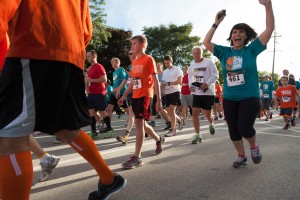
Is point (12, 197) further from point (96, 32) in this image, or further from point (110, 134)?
point (96, 32)

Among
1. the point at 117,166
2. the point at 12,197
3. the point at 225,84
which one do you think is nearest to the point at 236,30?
the point at 225,84

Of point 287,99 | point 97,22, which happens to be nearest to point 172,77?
point 287,99

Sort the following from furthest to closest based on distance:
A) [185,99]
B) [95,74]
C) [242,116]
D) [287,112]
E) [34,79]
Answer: [185,99] → [287,112] → [95,74] → [242,116] → [34,79]

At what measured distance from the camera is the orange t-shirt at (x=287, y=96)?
966cm

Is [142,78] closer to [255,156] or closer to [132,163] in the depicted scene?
[132,163]

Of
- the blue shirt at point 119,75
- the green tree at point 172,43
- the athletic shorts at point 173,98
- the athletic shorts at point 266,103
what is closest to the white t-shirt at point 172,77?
the athletic shorts at point 173,98

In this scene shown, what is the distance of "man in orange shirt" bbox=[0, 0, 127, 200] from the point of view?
66.3 inches

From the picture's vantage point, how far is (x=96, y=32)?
2638cm

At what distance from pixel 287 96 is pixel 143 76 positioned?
7.06m

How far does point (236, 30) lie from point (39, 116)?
9.76 ft

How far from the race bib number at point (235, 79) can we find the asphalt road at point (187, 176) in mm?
1082

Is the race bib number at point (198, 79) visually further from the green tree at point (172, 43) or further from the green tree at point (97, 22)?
the green tree at point (172, 43)

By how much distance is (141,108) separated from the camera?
4188mm

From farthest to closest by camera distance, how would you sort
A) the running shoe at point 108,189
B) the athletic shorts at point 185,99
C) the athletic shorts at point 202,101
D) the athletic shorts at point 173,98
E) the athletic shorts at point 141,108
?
the athletic shorts at point 185,99 < the athletic shorts at point 173,98 < the athletic shorts at point 202,101 < the athletic shorts at point 141,108 < the running shoe at point 108,189
